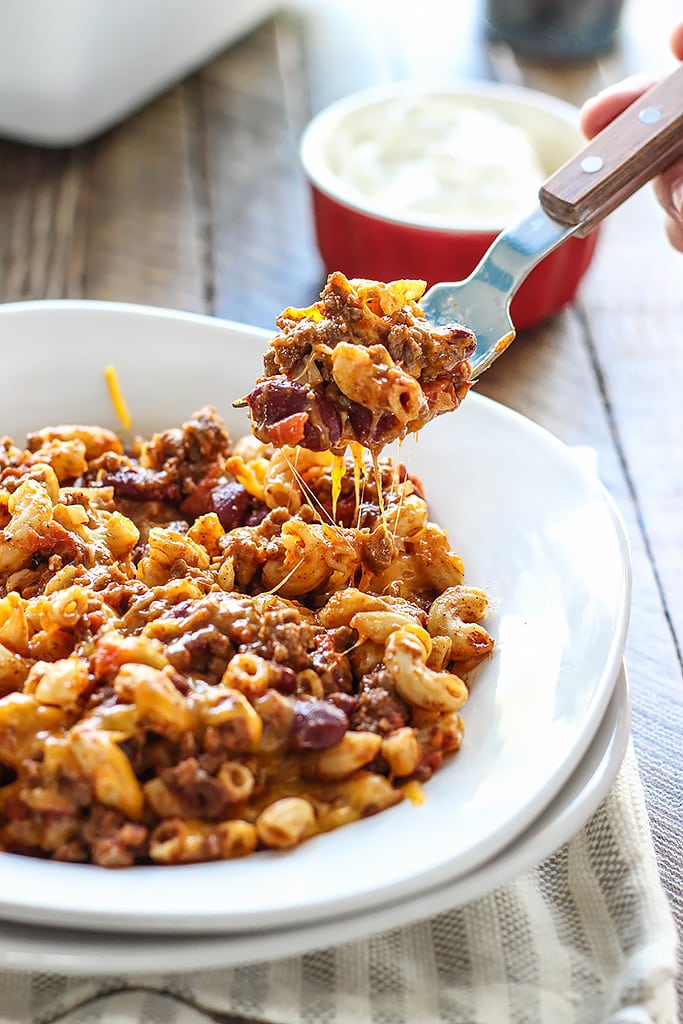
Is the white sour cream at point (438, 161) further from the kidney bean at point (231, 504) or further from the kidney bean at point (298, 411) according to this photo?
the kidney bean at point (298, 411)

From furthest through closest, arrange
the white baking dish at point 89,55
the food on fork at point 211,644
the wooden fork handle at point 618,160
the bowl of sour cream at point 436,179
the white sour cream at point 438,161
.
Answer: the white baking dish at point 89,55
the white sour cream at point 438,161
the bowl of sour cream at point 436,179
the wooden fork handle at point 618,160
the food on fork at point 211,644

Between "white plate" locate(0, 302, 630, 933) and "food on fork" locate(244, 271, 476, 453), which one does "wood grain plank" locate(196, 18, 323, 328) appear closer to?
"white plate" locate(0, 302, 630, 933)

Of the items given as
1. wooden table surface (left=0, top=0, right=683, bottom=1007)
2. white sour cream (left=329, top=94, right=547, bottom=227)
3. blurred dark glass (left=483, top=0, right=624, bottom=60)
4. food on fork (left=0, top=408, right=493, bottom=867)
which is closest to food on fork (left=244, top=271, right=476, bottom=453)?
food on fork (left=0, top=408, right=493, bottom=867)

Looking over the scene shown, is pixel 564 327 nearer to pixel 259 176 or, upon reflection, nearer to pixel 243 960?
pixel 259 176

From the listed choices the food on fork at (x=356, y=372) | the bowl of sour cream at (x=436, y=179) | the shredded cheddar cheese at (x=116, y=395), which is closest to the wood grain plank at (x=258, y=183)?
the bowl of sour cream at (x=436, y=179)

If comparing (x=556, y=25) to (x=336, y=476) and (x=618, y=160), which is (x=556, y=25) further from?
(x=336, y=476)

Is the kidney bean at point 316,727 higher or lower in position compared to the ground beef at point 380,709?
higher
